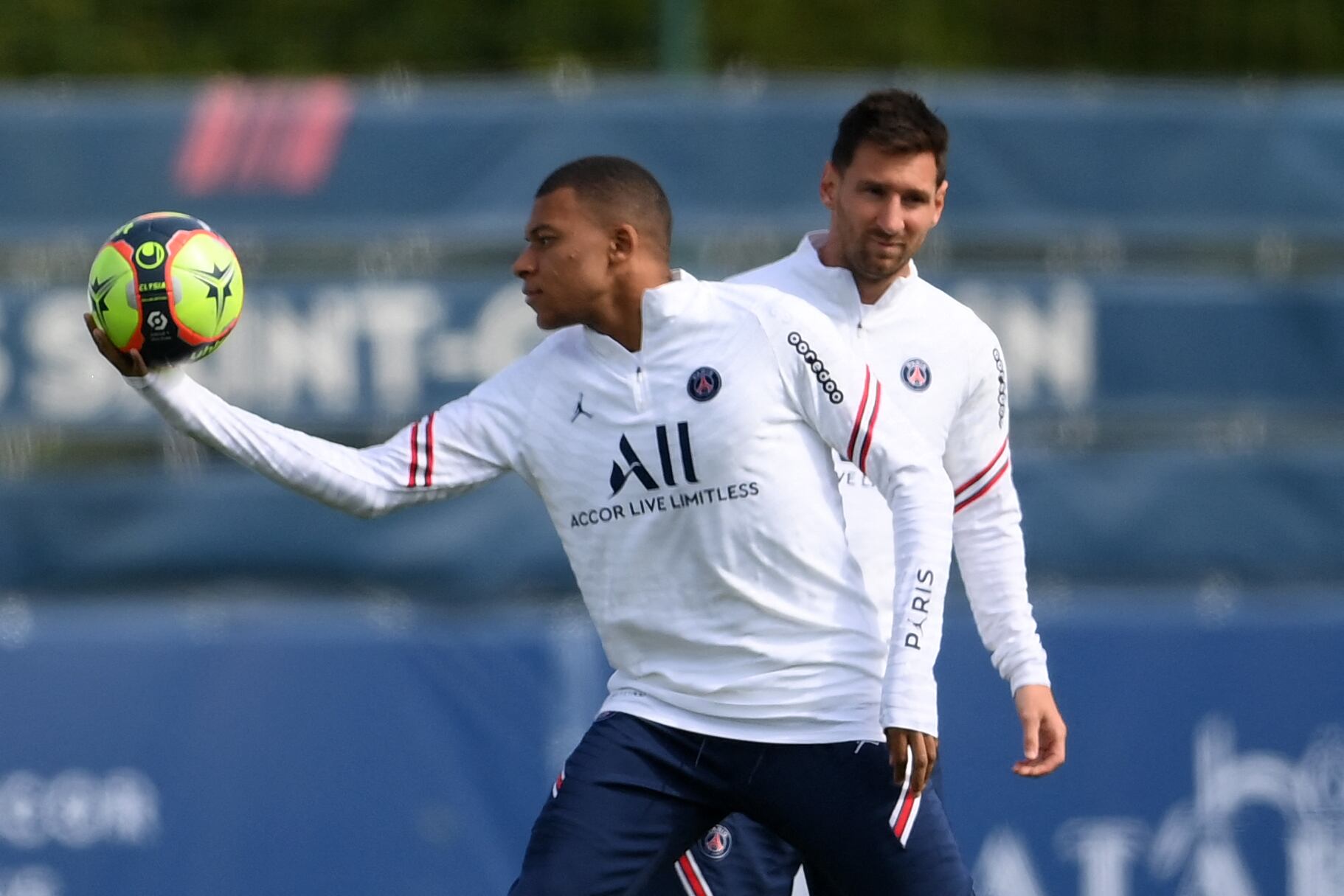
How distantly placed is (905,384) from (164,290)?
66.1 inches

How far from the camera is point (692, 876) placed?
15.5ft

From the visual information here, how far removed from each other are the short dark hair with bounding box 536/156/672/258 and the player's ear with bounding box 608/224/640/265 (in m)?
0.02

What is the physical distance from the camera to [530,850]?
4.36 m

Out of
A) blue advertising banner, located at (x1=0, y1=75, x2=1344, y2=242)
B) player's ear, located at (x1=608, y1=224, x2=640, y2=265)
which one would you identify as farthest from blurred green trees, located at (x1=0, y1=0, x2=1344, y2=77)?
player's ear, located at (x1=608, y1=224, x2=640, y2=265)

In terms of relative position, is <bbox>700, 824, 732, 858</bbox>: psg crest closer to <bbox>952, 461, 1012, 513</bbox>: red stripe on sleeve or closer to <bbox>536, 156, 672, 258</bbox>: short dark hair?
<bbox>952, 461, 1012, 513</bbox>: red stripe on sleeve

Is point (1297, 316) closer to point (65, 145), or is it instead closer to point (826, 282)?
point (826, 282)

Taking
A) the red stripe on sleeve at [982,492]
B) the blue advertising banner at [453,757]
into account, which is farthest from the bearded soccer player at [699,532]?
the blue advertising banner at [453,757]

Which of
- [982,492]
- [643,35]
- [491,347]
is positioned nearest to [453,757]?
[491,347]

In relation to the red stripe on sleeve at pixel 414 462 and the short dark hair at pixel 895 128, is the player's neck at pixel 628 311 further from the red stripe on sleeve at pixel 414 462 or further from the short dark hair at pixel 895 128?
the short dark hair at pixel 895 128

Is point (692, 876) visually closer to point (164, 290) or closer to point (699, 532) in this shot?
point (699, 532)

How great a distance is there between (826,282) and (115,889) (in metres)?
3.65

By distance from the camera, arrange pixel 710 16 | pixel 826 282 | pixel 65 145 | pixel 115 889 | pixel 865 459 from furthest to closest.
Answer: pixel 710 16 → pixel 65 145 → pixel 115 889 → pixel 826 282 → pixel 865 459

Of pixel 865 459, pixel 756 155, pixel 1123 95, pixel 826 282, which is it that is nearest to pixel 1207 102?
pixel 1123 95

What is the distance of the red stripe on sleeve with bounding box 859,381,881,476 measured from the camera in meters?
4.34
